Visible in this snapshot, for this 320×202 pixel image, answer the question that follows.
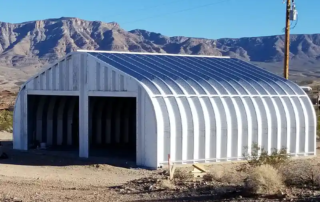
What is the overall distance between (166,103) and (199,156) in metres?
2.40

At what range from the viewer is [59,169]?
961 inches

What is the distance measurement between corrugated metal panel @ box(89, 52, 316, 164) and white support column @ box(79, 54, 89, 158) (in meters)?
0.84

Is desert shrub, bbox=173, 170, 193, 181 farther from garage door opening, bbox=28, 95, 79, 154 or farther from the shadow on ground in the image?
garage door opening, bbox=28, 95, 79, 154

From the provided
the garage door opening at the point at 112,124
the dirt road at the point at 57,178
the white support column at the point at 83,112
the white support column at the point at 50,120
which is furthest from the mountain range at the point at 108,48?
the dirt road at the point at 57,178

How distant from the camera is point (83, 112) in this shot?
27344 mm

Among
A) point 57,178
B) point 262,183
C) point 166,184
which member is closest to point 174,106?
point 57,178

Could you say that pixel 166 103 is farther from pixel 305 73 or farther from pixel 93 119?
pixel 305 73

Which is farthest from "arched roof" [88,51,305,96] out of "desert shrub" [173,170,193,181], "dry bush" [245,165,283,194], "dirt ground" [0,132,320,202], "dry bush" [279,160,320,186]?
"dry bush" [245,165,283,194]

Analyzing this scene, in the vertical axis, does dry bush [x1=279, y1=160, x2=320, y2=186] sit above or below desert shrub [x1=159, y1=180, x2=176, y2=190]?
above

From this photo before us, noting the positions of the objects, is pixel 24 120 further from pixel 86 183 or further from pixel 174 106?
pixel 86 183

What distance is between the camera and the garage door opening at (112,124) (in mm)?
32497

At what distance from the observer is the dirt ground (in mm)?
17000

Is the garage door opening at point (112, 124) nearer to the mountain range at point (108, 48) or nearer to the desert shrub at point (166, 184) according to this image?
the desert shrub at point (166, 184)

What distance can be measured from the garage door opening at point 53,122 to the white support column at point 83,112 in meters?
3.24
